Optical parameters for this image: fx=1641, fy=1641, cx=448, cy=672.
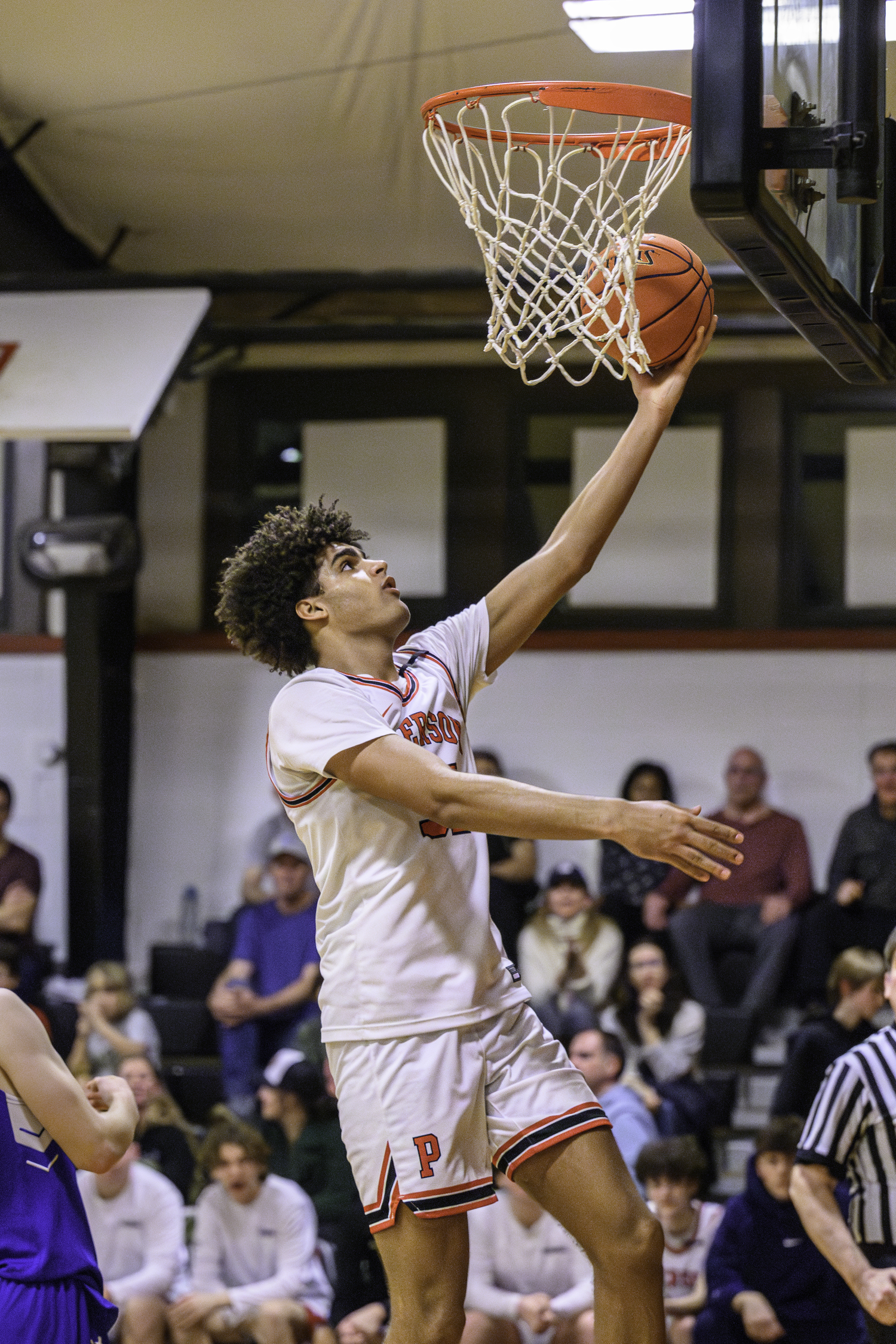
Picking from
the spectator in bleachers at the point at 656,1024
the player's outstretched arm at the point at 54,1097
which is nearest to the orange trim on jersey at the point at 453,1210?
the player's outstretched arm at the point at 54,1097

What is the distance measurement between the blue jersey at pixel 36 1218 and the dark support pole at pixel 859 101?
2432 mm

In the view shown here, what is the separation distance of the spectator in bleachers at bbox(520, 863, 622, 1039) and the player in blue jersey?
17.0 ft

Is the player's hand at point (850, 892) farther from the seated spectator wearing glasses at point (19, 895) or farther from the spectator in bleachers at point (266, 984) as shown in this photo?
the seated spectator wearing glasses at point (19, 895)

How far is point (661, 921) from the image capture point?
923cm

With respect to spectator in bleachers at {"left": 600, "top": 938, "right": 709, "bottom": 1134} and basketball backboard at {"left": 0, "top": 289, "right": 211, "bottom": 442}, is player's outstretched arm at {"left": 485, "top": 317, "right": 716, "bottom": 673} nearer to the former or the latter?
basketball backboard at {"left": 0, "top": 289, "right": 211, "bottom": 442}

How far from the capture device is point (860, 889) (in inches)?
343

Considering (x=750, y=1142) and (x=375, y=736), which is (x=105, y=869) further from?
(x=375, y=736)

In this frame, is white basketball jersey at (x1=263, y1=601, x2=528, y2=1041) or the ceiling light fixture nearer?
white basketball jersey at (x1=263, y1=601, x2=528, y2=1041)

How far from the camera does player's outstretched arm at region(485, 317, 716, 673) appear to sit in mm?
3621

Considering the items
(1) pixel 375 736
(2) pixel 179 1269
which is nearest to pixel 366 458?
(2) pixel 179 1269

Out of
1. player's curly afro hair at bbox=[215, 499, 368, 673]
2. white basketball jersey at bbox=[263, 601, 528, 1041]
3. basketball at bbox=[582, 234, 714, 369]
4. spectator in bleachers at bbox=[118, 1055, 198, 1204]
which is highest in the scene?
basketball at bbox=[582, 234, 714, 369]

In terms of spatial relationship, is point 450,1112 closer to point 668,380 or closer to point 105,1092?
point 105,1092

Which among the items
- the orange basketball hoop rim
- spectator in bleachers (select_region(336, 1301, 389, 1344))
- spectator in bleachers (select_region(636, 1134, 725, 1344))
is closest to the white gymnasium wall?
spectator in bleachers (select_region(636, 1134, 725, 1344))

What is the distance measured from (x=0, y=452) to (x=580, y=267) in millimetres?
5110
